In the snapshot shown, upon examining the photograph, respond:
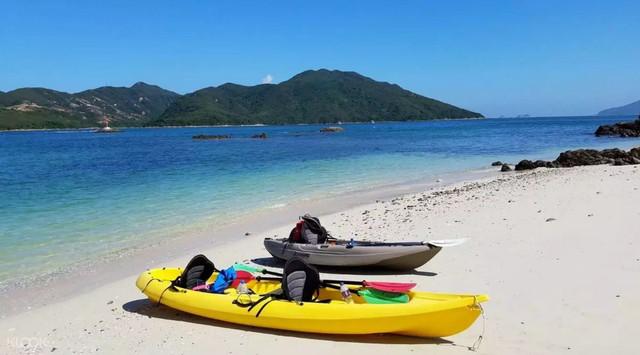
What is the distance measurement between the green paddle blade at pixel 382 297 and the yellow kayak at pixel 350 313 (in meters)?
0.08

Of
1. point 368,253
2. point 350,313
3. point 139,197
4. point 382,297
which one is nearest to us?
point 350,313

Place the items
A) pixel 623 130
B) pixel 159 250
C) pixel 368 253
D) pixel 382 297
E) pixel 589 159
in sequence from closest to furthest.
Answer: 1. pixel 382 297
2. pixel 368 253
3. pixel 159 250
4. pixel 589 159
5. pixel 623 130

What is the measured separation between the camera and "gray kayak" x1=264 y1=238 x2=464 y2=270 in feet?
29.1

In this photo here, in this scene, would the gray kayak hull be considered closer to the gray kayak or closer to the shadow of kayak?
the gray kayak

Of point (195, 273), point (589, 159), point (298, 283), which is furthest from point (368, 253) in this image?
point (589, 159)

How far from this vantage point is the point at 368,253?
9.16m

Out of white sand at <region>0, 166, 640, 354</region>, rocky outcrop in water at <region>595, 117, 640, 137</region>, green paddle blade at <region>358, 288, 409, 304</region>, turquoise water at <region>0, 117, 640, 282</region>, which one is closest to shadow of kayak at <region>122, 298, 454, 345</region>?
white sand at <region>0, 166, 640, 354</region>

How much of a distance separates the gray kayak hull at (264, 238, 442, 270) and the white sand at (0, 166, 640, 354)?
0.97ft

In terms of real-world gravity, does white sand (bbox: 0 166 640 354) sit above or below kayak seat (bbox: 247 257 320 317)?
below

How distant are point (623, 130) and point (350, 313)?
61.0m

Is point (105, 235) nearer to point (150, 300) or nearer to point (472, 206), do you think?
point (150, 300)

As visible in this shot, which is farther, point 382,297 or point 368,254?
point 368,254

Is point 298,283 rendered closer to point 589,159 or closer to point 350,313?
point 350,313

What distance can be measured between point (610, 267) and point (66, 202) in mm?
18209
